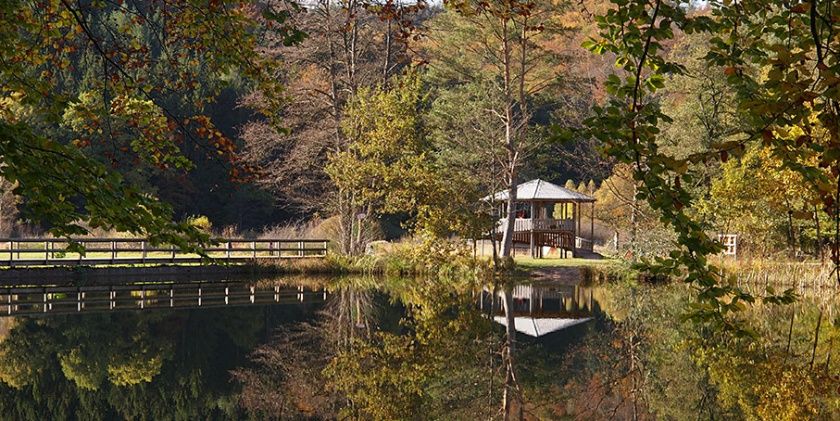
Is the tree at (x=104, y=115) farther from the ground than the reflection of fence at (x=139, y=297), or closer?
farther from the ground

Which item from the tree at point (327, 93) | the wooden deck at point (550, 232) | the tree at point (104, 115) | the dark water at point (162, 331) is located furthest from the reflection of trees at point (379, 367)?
the wooden deck at point (550, 232)

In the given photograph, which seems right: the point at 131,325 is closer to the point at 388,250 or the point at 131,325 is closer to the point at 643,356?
the point at 643,356

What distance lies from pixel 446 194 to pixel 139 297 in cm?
867

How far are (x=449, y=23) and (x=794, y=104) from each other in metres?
25.5

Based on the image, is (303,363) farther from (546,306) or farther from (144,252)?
(144,252)

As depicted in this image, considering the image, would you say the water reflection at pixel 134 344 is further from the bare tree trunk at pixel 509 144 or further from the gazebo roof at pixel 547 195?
the gazebo roof at pixel 547 195

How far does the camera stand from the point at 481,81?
31.6 meters

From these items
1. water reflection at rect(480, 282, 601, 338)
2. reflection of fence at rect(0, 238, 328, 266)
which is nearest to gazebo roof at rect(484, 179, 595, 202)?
water reflection at rect(480, 282, 601, 338)

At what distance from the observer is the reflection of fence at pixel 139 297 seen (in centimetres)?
1739

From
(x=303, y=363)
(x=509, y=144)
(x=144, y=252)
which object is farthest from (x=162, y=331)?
(x=509, y=144)

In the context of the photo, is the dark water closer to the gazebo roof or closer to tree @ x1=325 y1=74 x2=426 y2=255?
tree @ x1=325 y1=74 x2=426 y2=255

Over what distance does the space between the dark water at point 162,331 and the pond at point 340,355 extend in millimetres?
38

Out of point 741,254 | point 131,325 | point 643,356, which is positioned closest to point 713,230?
point 741,254

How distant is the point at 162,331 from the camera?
1454 cm
